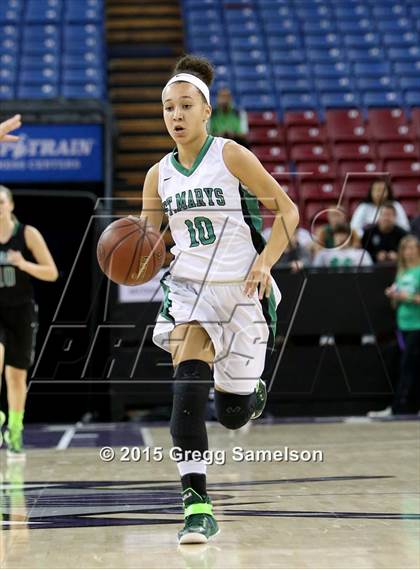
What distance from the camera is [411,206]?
13.2 meters

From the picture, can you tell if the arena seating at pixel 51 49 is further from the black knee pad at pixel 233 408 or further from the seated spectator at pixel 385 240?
the black knee pad at pixel 233 408

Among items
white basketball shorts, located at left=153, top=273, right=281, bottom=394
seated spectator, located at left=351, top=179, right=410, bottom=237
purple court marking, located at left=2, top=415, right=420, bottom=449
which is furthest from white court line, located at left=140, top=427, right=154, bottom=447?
white basketball shorts, located at left=153, top=273, right=281, bottom=394

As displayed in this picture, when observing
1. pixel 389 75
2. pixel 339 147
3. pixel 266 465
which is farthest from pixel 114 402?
pixel 389 75

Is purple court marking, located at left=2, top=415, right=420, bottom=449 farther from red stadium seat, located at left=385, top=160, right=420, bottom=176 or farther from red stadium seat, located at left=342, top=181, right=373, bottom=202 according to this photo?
red stadium seat, located at left=385, top=160, right=420, bottom=176

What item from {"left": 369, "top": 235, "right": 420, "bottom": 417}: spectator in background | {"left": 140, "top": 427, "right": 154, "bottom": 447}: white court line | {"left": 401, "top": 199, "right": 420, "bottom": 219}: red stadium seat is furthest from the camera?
{"left": 401, "top": 199, "right": 420, "bottom": 219}: red stadium seat

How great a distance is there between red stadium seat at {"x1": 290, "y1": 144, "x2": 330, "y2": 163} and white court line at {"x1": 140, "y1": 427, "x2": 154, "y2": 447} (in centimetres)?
Result: 531

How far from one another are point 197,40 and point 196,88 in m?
11.9

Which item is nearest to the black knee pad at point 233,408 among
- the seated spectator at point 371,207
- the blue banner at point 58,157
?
the seated spectator at point 371,207

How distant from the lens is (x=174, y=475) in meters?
6.11

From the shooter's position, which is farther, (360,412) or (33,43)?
(33,43)

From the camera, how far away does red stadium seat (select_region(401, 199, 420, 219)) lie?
515 inches

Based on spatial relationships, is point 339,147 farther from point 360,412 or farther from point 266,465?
point 266,465

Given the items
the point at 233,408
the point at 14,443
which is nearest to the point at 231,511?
the point at 233,408

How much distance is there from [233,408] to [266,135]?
10055 mm
